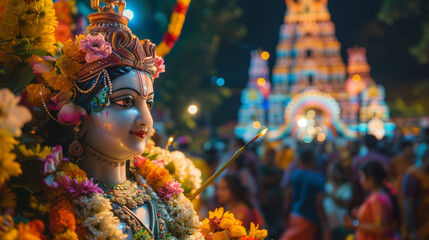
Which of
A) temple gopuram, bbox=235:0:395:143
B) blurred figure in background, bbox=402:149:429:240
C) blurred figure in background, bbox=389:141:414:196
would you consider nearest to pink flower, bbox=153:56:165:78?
blurred figure in background, bbox=402:149:429:240

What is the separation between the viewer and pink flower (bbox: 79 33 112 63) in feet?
6.72

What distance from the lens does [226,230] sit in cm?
241

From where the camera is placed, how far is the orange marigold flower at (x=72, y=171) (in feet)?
6.52

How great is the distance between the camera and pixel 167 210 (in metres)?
2.36

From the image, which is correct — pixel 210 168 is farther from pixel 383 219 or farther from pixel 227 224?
pixel 227 224

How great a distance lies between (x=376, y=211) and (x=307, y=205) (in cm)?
159

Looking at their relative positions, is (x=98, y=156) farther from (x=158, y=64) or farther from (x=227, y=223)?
(x=227, y=223)

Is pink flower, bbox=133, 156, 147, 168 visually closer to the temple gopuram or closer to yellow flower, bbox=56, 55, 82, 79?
yellow flower, bbox=56, 55, 82, 79

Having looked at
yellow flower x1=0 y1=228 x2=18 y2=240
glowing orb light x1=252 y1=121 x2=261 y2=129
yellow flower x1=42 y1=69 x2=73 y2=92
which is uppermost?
glowing orb light x1=252 y1=121 x2=261 y2=129

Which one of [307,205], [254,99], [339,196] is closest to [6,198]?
[307,205]

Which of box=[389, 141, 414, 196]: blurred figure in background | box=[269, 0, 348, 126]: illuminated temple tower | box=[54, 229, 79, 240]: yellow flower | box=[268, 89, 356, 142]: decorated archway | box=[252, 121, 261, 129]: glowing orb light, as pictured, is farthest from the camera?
box=[269, 0, 348, 126]: illuminated temple tower

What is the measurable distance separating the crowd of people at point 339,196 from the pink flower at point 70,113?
241 centimetres

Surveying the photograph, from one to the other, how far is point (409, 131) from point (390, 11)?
1892 centimetres

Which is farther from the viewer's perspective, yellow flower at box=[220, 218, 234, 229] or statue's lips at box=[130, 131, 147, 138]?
yellow flower at box=[220, 218, 234, 229]
